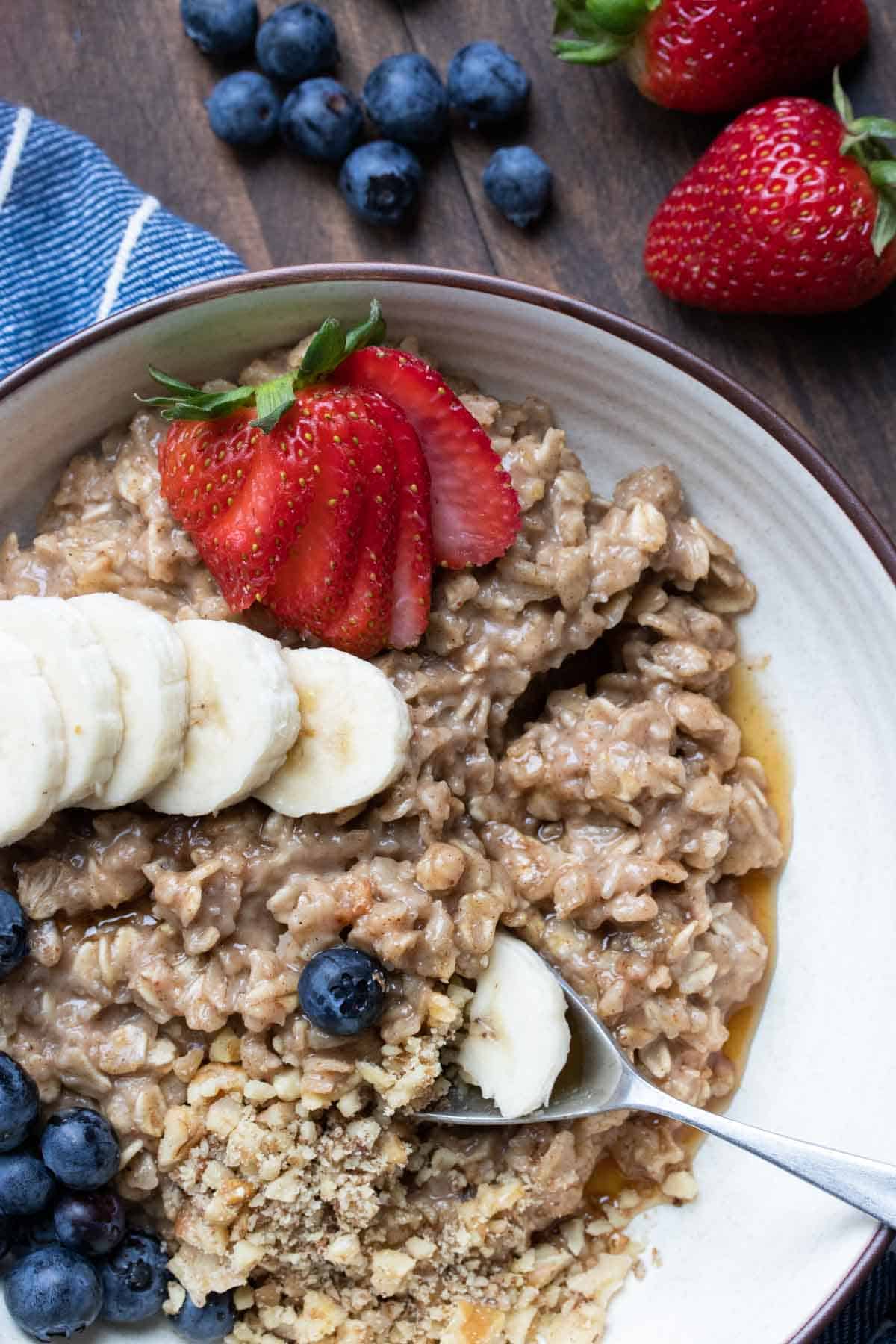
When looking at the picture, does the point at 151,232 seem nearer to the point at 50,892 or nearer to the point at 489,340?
the point at 489,340

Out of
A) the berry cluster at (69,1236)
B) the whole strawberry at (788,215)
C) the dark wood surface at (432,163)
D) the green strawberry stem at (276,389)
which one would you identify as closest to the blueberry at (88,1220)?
the berry cluster at (69,1236)

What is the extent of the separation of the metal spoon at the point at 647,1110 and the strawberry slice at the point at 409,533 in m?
0.56

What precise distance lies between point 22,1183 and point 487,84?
1875mm

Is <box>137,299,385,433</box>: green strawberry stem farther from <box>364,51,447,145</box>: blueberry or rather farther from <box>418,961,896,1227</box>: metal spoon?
<box>418,961,896,1227</box>: metal spoon

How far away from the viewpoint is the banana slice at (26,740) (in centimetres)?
163

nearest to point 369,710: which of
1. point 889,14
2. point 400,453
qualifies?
point 400,453

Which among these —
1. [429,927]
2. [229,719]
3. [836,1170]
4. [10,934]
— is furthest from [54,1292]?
[836,1170]

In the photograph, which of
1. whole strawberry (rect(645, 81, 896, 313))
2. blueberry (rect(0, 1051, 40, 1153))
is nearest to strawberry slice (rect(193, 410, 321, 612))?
blueberry (rect(0, 1051, 40, 1153))

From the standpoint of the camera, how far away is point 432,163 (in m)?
2.27

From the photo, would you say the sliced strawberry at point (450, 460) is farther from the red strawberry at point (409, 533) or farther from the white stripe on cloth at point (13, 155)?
the white stripe on cloth at point (13, 155)

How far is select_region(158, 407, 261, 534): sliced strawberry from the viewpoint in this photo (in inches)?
67.7

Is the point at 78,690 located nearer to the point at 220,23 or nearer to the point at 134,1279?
the point at 134,1279

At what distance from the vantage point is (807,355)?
2.23 metres

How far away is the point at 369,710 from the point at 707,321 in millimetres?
997
